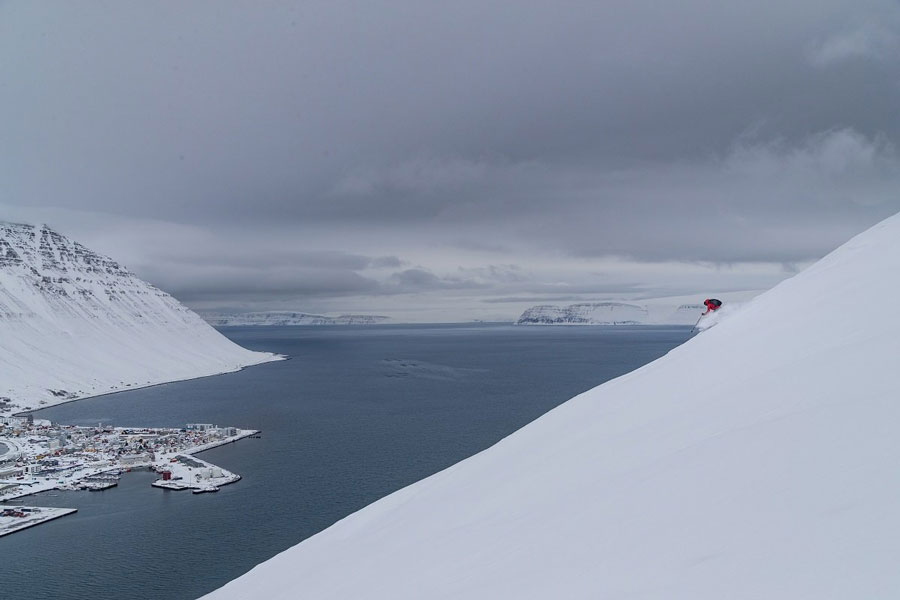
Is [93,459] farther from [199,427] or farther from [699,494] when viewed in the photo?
[699,494]

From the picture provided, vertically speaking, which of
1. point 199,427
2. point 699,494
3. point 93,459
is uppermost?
point 699,494

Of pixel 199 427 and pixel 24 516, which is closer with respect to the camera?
pixel 24 516

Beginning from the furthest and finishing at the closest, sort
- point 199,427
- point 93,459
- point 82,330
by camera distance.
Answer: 1. point 82,330
2. point 199,427
3. point 93,459

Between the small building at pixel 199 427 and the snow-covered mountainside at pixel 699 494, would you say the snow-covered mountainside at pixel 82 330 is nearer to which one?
the small building at pixel 199 427

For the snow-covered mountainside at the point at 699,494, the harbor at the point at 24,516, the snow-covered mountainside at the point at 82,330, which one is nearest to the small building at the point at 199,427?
the harbor at the point at 24,516

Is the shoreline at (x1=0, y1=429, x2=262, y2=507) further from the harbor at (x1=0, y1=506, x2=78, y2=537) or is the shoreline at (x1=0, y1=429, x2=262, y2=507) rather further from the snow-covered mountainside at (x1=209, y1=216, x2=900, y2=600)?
the snow-covered mountainside at (x1=209, y1=216, x2=900, y2=600)

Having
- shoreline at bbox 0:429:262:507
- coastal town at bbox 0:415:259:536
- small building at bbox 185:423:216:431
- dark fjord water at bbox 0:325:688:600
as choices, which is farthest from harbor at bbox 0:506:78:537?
small building at bbox 185:423:216:431

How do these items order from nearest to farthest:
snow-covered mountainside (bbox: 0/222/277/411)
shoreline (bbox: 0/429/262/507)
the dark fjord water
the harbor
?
the dark fjord water
the harbor
shoreline (bbox: 0/429/262/507)
snow-covered mountainside (bbox: 0/222/277/411)

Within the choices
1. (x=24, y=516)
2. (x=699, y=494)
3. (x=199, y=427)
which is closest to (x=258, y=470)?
(x=24, y=516)
